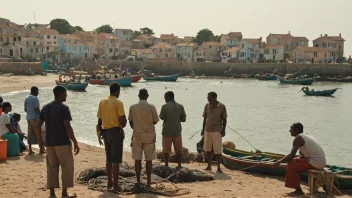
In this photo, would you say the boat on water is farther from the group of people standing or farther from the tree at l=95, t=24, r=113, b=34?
the tree at l=95, t=24, r=113, b=34

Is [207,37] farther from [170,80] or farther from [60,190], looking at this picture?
[60,190]

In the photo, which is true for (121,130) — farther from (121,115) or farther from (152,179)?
(152,179)

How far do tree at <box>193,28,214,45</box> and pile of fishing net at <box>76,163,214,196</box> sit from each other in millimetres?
135418

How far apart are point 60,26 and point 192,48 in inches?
1529

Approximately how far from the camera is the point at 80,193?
856cm

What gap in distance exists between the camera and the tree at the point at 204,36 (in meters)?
145

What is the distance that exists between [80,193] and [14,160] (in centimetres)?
343

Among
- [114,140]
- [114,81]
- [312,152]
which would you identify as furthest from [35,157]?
[114,81]

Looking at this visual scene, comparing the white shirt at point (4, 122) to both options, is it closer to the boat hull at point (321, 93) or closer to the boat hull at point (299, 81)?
the boat hull at point (321, 93)

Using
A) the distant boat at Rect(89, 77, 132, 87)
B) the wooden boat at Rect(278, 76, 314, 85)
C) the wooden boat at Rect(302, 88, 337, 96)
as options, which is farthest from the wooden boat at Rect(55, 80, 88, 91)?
the wooden boat at Rect(278, 76, 314, 85)

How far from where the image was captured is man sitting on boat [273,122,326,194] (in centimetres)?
897

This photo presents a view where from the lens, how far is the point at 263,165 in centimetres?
1123

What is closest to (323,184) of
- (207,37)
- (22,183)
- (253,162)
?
(253,162)

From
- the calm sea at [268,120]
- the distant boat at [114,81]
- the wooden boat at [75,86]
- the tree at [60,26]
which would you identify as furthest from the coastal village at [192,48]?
the calm sea at [268,120]
